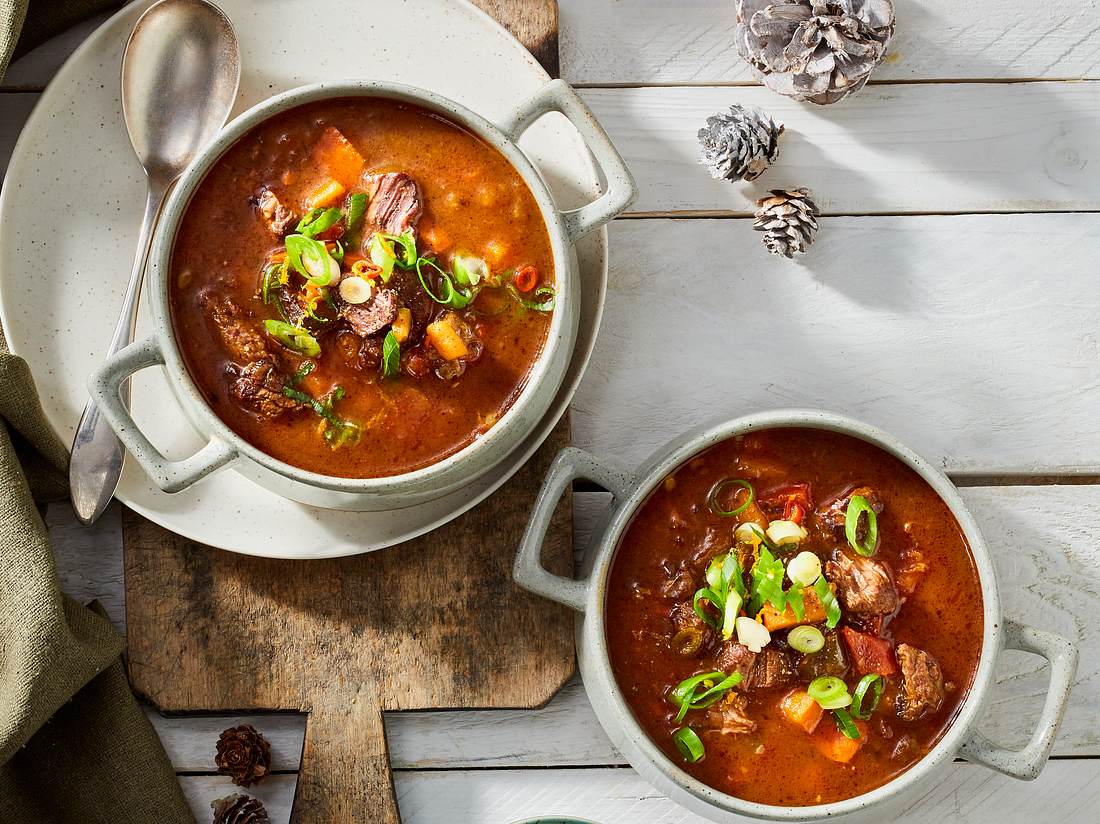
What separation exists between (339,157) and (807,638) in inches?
44.9

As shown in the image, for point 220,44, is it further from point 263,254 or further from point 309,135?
point 263,254

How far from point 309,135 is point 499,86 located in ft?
1.28

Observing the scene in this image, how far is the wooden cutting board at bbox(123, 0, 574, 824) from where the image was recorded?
2.18 meters

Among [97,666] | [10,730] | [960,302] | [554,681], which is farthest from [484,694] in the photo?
[960,302]

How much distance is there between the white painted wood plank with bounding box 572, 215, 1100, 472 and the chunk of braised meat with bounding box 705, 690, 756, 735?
536mm

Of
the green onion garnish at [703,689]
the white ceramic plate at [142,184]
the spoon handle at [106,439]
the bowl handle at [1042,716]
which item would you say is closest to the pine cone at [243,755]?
the white ceramic plate at [142,184]

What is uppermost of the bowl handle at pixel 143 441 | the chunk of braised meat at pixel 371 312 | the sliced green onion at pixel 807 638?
the chunk of braised meat at pixel 371 312

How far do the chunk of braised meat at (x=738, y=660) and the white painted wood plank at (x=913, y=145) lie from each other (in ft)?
2.89

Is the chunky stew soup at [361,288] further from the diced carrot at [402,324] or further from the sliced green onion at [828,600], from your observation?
the sliced green onion at [828,600]

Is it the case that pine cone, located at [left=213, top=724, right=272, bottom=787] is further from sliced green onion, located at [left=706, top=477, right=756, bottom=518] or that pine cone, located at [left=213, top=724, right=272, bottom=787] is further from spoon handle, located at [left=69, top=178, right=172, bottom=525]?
sliced green onion, located at [left=706, top=477, right=756, bottom=518]

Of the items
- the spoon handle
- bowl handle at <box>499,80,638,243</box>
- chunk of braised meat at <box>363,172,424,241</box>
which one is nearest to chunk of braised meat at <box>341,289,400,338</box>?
chunk of braised meat at <box>363,172,424,241</box>

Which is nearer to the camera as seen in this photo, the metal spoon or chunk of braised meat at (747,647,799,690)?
chunk of braised meat at (747,647,799,690)

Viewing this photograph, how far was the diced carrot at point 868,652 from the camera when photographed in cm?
195

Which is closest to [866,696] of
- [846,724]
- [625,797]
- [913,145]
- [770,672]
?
[846,724]
